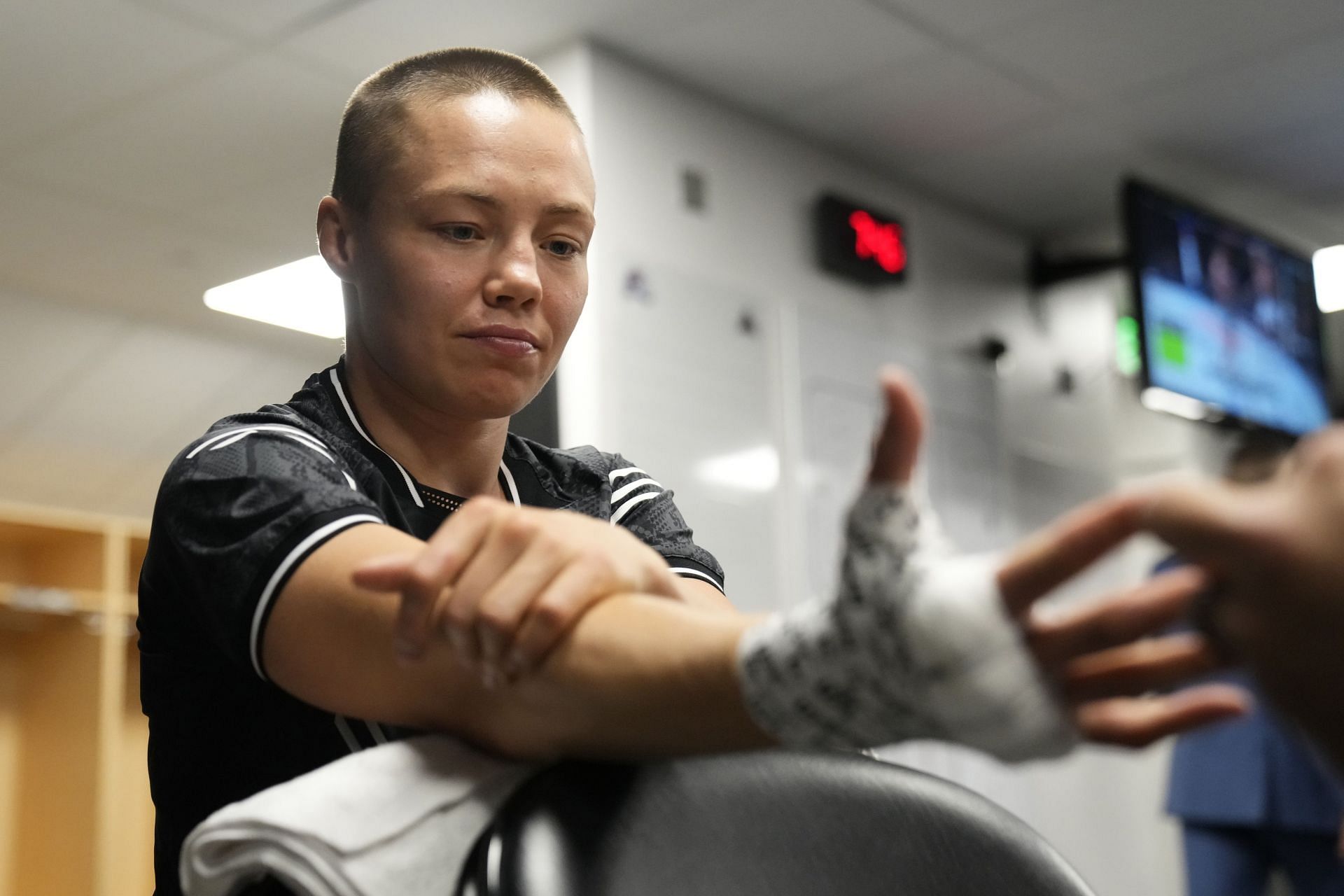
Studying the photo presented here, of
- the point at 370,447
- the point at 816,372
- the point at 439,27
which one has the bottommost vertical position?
the point at 370,447

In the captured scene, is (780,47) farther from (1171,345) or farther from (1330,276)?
(1330,276)

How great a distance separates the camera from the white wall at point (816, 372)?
10.7 ft

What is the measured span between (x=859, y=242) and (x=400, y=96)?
9.32ft

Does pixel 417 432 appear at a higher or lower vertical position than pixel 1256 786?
higher

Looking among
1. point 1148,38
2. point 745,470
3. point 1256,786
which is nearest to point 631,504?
point 745,470

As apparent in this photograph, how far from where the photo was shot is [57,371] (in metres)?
5.14

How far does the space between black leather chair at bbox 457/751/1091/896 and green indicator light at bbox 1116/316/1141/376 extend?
4175 millimetres

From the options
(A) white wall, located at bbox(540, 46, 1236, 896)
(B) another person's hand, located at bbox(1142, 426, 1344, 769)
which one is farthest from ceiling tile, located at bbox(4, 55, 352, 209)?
(B) another person's hand, located at bbox(1142, 426, 1344, 769)

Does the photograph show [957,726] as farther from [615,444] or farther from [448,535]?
[615,444]

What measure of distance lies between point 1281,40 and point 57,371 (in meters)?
4.43

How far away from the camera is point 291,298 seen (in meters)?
4.68

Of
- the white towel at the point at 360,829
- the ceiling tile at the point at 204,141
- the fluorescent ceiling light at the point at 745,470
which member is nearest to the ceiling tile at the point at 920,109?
the fluorescent ceiling light at the point at 745,470

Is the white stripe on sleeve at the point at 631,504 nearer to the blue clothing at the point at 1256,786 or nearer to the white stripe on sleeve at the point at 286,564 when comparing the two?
the white stripe on sleeve at the point at 286,564

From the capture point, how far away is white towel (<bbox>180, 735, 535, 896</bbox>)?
2.32ft
